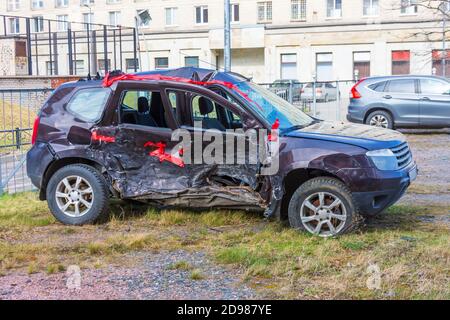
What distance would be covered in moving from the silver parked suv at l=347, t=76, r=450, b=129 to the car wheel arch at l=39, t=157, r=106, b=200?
37.7 feet

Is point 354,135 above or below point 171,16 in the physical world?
below

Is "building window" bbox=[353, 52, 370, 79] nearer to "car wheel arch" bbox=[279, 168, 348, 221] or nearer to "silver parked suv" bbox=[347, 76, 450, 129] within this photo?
"silver parked suv" bbox=[347, 76, 450, 129]

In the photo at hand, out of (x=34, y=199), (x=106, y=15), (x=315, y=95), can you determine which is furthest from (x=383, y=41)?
(x=34, y=199)

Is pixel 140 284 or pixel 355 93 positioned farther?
pixel 355 93

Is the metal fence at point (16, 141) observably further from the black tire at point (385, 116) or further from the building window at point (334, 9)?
the building window at point (334, 9)

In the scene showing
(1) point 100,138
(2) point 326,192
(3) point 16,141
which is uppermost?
(1) point 100,138

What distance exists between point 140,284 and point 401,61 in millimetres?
49077

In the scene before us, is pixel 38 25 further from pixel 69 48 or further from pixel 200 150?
pixel 200 150

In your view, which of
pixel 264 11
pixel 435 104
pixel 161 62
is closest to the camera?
pixel 435 104

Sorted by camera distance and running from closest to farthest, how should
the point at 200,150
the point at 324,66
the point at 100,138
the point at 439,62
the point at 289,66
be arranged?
the point at 200,150
the point at 100,138
the point at 439,62
the point at 324,66
the point at 289,66

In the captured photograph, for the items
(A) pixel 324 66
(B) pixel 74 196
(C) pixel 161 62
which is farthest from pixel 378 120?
(C) pixel 161 62

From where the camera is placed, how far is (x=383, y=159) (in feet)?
22.0

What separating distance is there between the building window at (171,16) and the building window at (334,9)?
14.0 m

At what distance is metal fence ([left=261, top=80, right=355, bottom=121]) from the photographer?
18812 mm
